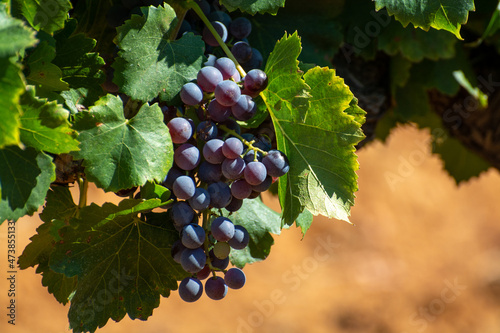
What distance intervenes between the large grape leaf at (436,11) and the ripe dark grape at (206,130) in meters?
0.29

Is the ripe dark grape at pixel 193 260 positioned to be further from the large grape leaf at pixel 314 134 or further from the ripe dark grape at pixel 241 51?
the ripe dark grape at pixel 241 51

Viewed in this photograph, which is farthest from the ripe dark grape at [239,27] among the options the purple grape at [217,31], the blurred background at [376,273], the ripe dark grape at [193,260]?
the blurred background at [376,273]

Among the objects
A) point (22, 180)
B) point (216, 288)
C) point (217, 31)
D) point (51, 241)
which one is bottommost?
point (51, 241)

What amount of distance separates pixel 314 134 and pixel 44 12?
36 cm

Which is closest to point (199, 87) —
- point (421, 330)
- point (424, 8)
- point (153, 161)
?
point (153, 161)

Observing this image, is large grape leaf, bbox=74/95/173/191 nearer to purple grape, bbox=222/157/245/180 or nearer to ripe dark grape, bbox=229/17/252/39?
purple grape, bbox=222/157/245/180

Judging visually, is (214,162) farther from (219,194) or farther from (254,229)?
(254,229)

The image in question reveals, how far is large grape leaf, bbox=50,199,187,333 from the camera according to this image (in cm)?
71

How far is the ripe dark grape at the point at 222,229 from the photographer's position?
708 mm

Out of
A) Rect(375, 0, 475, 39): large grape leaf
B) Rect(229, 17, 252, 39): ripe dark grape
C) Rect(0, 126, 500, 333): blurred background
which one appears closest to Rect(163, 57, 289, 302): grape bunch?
Rect(229, 17, 252, 39): ripe dark grape

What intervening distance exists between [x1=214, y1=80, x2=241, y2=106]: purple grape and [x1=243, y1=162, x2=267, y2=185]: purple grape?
0.08 metres

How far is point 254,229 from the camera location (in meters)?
0.84

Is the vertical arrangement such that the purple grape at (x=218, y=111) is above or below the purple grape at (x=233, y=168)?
above

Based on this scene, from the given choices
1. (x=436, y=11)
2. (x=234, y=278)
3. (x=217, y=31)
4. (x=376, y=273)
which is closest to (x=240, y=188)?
(x=234, y=278)
